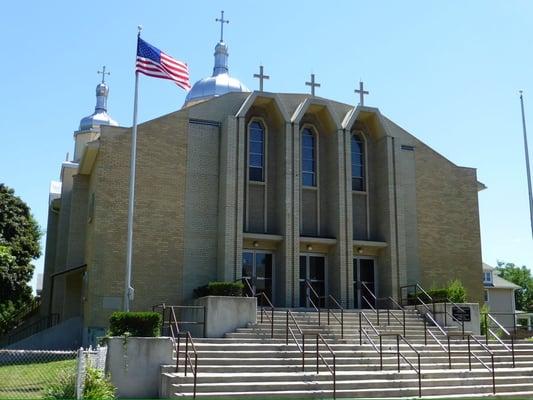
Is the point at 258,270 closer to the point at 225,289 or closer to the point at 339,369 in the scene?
the point at 225,289

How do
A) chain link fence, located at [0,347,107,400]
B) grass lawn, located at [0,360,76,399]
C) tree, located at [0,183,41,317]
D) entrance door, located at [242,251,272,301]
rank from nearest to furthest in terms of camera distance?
chain link fence, located at [0,347,107,400]
grass lawn, located at [0,360,76,399]
entrance door, located at [242,251,272,301]
tree, located at [0,183,41,317]

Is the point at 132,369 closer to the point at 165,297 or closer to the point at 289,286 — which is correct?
the point at 165,297

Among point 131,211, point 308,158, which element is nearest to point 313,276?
point 308,158

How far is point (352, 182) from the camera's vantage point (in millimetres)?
27938

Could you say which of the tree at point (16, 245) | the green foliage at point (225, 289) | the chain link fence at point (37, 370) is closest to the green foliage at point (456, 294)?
the green foliage at point (225, 289)

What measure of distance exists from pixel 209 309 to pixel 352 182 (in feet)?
34.7

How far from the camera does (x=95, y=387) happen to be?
13438 mm

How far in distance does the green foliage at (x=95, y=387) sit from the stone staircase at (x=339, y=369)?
1581 mm

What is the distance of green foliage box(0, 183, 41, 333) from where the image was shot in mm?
29969

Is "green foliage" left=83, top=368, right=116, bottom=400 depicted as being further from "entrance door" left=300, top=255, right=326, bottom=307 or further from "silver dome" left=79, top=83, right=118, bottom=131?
"silver dome" left=79, top=83, right=118, bottom=131

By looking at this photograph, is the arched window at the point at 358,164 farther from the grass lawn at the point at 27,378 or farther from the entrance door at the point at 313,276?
the grass lawn at the point at 27,378

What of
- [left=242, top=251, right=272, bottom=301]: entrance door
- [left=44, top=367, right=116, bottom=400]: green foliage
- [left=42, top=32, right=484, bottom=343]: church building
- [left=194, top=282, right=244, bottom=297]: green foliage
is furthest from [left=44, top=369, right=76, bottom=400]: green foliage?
[left=242, top=251, right=272, bottom=301]: entrance door

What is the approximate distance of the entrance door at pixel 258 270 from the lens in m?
25.4

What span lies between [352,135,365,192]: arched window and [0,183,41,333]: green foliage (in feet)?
53.0
